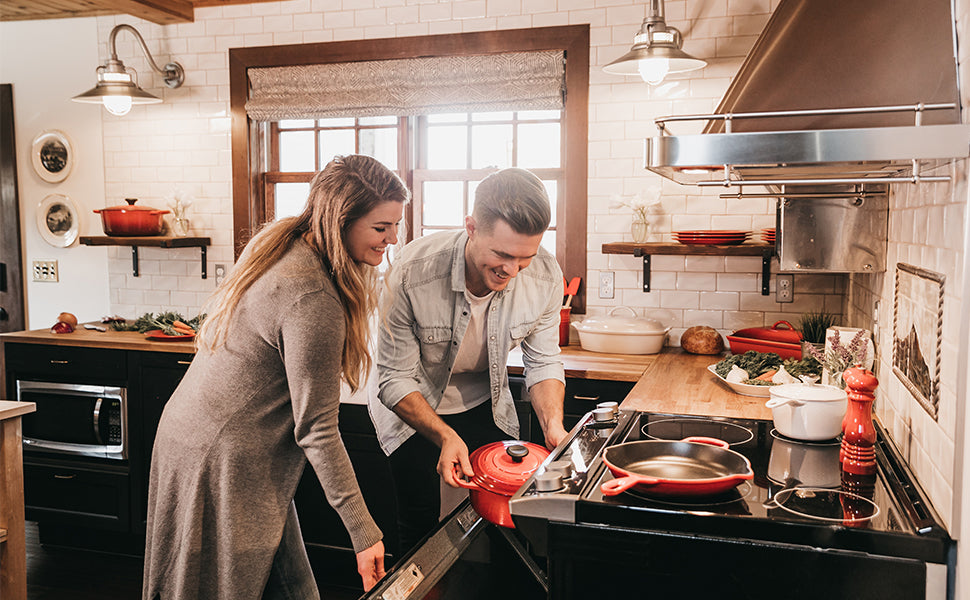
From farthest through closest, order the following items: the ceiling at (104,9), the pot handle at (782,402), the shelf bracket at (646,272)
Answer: the ceiling at (104,9)
the shelf bracket at (646,272)
the pot handle at (782,402)

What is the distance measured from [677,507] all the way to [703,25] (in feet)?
9.23

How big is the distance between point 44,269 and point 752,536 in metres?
4.76

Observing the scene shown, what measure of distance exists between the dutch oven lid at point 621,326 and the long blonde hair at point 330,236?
73.5 inches

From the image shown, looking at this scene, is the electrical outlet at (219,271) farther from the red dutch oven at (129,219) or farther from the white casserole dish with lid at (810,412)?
the white casserole dish with lid at (810,412)

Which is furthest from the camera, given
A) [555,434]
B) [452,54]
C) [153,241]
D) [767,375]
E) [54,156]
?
[54,156]

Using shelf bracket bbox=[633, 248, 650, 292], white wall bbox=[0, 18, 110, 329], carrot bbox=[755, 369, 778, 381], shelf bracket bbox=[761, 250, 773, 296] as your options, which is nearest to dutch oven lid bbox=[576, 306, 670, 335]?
shelf bracket bbox=[633, 248, 650, 292]

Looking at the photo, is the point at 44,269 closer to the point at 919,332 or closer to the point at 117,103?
the point at 117,103

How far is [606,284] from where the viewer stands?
386 centimetres

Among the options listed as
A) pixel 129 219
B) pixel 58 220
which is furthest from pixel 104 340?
pixel 58 220

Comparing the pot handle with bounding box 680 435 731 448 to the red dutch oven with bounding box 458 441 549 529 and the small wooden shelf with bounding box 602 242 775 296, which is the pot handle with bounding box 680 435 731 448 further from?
the small wooden shelf with bounding box 602 242 775 296

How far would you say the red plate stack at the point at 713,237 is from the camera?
3.39 meters

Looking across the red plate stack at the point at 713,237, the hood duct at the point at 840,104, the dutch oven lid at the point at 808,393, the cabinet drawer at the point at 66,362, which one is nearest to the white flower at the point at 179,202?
the cabinet drawer at the point at 66,362

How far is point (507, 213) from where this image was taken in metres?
1.94

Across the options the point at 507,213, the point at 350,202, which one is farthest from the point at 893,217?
the point at 350,202
